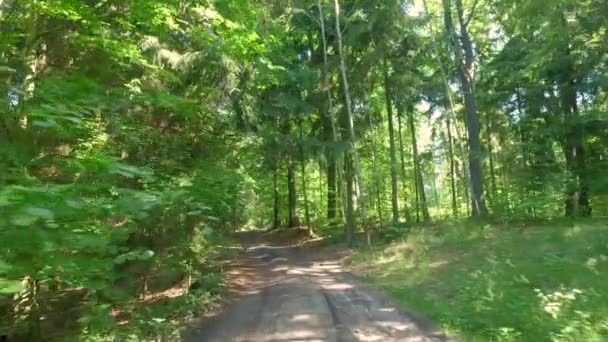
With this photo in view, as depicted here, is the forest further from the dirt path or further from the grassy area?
the dirt path

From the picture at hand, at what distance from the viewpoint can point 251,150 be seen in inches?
617

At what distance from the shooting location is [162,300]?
1088cm

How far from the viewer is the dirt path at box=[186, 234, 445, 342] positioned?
25.5 ft

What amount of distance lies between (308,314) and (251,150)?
7691 mm

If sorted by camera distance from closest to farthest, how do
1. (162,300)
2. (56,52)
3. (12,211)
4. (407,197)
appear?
(12,211)
(56,52)
(162,300)
(407,197)

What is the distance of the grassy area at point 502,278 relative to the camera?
285 inches

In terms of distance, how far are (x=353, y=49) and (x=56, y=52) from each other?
13.6 metres

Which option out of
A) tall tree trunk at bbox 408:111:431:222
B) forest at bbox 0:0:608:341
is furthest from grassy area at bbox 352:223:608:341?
tall tree trunk at bbox 408:111:431:222

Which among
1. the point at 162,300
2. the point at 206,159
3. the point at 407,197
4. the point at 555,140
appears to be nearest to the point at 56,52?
the point at 206,159

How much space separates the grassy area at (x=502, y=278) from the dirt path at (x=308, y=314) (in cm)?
60

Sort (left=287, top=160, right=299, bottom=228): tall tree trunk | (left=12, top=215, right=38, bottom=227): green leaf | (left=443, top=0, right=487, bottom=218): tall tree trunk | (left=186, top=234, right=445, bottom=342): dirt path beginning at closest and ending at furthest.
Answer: (left=12, top=215, right=38, bottom=227): green leaf, (left=186, top=234, right=445, bottom=342): dirt path, (left=443, top=0, right=487, bottom=218): tall tree trunk, (left=287, top=160, right=299, bottom=228): tall tree trunk

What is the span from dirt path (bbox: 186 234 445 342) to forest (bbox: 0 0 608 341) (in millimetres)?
648

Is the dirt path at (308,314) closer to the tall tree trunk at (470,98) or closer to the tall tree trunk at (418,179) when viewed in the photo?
the tall tree trunk at (470,98)

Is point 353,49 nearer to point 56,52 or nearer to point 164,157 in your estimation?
point 164,157
